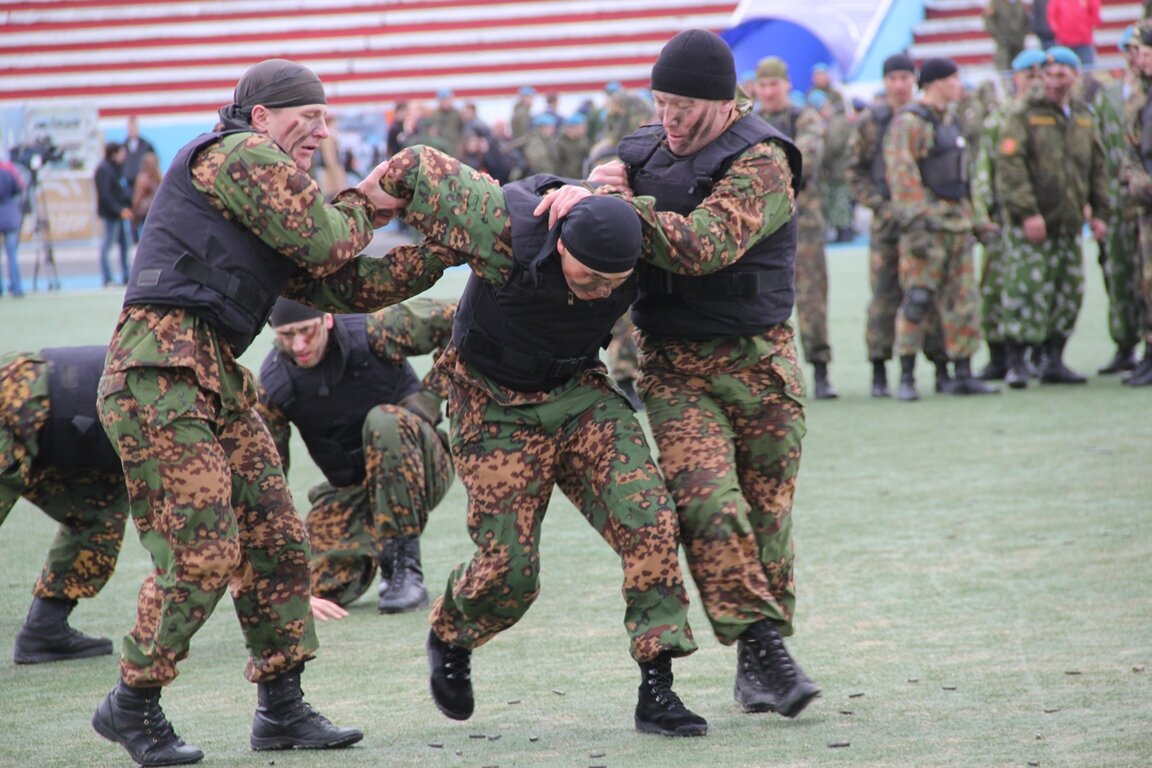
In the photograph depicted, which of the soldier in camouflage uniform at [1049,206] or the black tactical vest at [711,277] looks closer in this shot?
the black tactical vest at [711,277]

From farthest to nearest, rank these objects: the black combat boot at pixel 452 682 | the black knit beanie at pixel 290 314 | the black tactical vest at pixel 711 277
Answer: the black knit beanie at pixel 290 314, the black tactical vest at pixel 711 277, the black combat boot at pixel 452 682

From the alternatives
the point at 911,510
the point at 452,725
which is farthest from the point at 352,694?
the point at 911,510

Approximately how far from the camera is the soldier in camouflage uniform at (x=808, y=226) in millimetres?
10625

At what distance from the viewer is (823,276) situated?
1093 centimetres

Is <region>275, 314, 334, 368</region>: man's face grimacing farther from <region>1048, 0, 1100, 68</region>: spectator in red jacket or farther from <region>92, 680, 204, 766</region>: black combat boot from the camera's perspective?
<region>1048, 0, 1100, 68</region>: spectator in red jacket

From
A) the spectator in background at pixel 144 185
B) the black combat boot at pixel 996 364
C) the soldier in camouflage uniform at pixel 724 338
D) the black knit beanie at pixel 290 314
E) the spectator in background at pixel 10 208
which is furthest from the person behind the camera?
the spectator in background at pixel 144 185

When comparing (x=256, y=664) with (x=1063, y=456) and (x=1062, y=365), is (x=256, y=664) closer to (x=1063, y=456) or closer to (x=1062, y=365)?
(x=1063, y=456)

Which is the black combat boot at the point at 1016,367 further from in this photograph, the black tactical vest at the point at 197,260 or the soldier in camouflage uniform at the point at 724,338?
the black tactical vest at the point at 197,260

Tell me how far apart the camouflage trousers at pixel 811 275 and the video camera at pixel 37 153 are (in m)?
15.0

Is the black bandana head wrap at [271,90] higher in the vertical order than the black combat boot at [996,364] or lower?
higher

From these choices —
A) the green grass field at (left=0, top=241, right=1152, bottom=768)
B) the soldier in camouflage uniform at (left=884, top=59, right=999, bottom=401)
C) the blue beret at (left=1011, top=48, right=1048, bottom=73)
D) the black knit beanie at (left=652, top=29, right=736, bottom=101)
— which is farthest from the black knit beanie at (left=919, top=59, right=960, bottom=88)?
the black knit beanie at (left=652, top=29, right=736, bottom=101)

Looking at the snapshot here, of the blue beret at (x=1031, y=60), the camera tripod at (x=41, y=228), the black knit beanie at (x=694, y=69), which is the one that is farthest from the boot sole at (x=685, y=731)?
the camera tripod at (x=41, y=228)

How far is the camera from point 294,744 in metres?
4.32

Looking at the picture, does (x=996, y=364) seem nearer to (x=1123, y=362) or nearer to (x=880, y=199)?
(x=1123, y=362)
